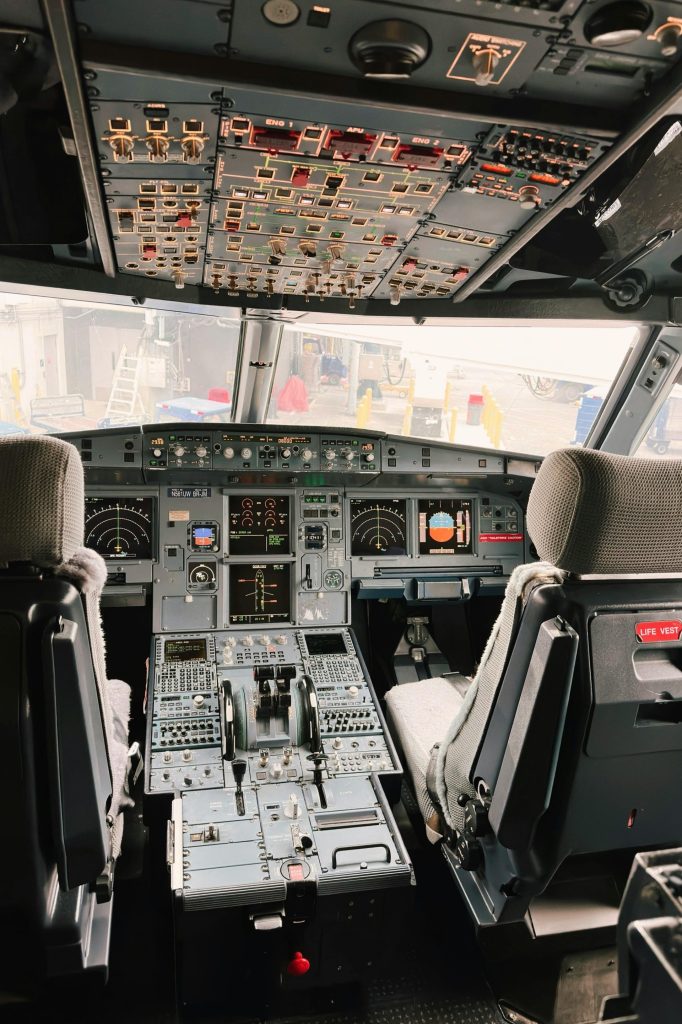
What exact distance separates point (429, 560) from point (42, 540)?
8.10ft

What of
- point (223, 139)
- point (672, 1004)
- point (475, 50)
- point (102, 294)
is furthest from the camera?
point (102, 294)

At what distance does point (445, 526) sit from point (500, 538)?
1.01 ft

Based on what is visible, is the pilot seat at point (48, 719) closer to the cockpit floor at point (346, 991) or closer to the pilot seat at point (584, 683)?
the cockpit floor at point (346, 991)

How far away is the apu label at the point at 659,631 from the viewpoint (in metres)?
1.72

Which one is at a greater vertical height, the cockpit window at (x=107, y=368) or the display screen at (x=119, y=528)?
the cockpit window at (x=107, y=368)

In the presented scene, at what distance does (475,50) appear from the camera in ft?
3.93

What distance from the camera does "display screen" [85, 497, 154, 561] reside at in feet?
11.2

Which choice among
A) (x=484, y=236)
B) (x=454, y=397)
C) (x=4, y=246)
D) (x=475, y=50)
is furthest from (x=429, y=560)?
(x=475, y=50)

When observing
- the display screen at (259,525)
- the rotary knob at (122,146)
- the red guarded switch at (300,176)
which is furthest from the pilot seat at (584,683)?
the display screen at (259,525)

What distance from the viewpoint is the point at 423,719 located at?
2.85m

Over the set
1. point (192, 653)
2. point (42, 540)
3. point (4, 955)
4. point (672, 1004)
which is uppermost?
point (42, 540)

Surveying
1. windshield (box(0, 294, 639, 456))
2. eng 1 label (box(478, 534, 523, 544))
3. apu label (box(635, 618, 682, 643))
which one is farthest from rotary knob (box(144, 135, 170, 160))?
eng 1 label (box(478, 534, 523, 544))

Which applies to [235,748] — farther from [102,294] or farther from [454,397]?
[454,397]

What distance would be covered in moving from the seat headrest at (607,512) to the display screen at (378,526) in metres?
2.02
